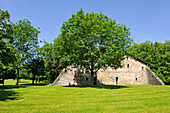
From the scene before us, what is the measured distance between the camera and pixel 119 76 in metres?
37.4

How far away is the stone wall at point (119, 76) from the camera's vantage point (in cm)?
3391

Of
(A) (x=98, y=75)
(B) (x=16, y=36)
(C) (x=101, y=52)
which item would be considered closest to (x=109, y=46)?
(C) (x=101, y=52)

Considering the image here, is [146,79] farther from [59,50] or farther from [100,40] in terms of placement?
[59,50]

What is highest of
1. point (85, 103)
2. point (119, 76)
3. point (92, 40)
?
point (92, 40)

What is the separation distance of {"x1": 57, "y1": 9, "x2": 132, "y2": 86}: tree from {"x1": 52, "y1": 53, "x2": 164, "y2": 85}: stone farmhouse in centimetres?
841

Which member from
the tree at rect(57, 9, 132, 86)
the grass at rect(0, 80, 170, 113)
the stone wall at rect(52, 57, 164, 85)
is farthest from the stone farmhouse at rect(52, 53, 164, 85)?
the grass at rect(0, 80, 170, 113)

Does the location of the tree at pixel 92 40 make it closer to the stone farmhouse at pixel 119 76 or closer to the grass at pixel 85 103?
the stone farmhouse at pixel 119 76

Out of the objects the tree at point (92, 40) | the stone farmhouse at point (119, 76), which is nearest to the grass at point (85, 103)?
the tree at point (92, 40)

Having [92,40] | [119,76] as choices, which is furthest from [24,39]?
[119,76]

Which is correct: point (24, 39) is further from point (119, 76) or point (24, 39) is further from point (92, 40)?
point (119, 76)

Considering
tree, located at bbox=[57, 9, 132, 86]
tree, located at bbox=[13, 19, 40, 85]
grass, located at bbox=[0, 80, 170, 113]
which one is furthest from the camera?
tree, located at bbox=[13, 19, 40, 85]

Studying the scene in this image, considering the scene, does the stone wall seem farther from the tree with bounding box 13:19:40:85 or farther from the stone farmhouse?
the tree with bounding box 13:19:40:85

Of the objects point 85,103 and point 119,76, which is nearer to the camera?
point 85,103

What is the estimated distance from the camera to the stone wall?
33.9 m
